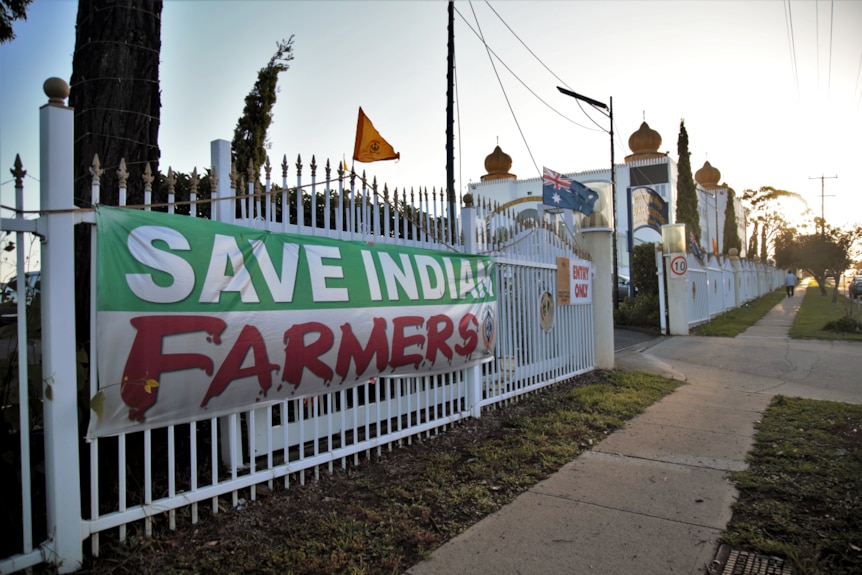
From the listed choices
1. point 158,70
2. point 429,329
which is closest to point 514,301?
point 429,329

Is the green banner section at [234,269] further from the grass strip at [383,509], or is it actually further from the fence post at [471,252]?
the grass strip at [383,509]

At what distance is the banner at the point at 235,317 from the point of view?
2967 millimetres

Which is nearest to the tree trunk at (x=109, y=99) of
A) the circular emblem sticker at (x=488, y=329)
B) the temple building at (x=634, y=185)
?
the circular emblem sticker at (x=488, y=329)

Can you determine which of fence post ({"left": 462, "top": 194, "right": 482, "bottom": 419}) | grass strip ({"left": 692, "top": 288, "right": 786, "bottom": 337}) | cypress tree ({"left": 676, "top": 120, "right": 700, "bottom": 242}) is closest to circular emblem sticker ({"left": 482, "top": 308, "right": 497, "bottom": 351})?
fence post ({"left": 462, "top": 194, "right": 482, "bottom": 419})

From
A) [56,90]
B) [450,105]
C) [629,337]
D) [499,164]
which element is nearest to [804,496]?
[56,90]

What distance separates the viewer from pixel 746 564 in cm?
305

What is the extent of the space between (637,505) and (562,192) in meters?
5.30

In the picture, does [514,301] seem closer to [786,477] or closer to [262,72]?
[786,477]

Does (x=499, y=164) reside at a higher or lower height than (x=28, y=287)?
higher

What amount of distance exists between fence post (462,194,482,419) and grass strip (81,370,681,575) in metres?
0.19

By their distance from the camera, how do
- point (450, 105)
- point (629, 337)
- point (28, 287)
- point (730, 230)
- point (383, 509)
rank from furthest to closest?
1. point (730, 230)
2. point (629, 337)
3. point (450, 105)
4. point (383, 509)
5. point (28, 287)

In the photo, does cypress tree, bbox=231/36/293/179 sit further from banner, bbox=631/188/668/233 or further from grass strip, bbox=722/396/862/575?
banner, bbox=631/188/668/233

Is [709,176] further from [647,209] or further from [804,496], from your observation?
[804,496]

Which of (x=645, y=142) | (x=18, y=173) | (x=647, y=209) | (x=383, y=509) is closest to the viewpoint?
(x=18, y=173)
